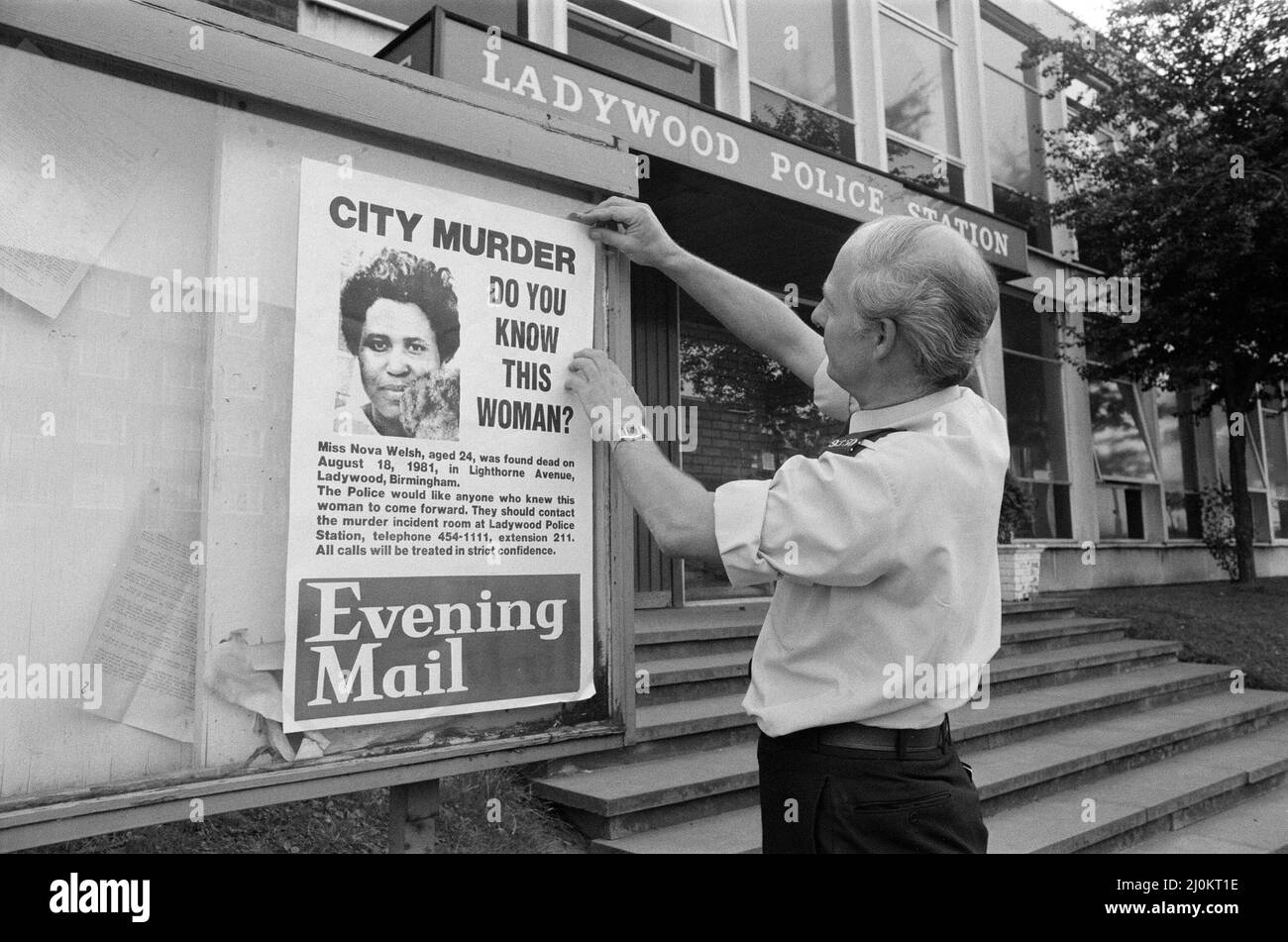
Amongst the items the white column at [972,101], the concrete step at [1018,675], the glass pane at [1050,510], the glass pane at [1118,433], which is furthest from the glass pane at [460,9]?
the glass pane at [1118,433]

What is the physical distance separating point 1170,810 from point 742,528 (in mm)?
4696

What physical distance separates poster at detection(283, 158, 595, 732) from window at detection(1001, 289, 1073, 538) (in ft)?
36.4

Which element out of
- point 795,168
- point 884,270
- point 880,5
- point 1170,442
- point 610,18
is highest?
point 880,5

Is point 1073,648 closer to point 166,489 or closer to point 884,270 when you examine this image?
point 884,270

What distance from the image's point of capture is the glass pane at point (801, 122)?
29.0ft

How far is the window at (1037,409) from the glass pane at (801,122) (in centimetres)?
339

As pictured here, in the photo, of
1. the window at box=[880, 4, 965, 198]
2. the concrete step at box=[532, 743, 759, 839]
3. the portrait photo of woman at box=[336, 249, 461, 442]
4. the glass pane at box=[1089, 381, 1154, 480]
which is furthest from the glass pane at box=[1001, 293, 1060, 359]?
the portrait photo of woman at box=[336, 249, 461, 442]

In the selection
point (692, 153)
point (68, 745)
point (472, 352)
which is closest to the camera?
point (68, 745)

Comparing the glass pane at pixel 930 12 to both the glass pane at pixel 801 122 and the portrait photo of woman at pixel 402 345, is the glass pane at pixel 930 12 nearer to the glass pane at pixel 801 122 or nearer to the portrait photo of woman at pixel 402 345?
the glass pane at pixel 801 122

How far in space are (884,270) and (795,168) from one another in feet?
16.9

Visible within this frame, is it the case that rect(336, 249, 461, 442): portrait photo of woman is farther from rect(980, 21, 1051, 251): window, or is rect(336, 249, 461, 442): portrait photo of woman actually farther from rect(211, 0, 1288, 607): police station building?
rect(980, 21, 1051, 251): window

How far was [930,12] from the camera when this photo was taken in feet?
38.1
